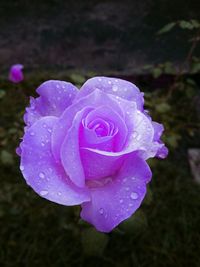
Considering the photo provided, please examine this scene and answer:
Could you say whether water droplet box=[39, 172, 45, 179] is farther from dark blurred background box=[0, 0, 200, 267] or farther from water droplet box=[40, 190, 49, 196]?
dark blurred background box=[0, 0, 200, 267]

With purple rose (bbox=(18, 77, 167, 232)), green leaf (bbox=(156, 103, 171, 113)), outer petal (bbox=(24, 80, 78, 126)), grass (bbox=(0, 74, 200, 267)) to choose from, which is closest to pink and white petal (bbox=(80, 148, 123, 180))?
purple rose (bbox=(18, 77, 167, 232))

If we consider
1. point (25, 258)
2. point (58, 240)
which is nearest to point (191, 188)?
point (58, 240)

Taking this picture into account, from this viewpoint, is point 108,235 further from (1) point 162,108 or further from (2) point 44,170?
(2) point 44,170

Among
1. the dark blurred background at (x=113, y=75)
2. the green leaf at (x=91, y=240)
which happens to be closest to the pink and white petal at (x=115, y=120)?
the dark blurred background at (x=113, y=75)

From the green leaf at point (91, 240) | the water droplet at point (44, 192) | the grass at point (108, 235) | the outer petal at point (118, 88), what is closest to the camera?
the water droplet at point (44, 192)

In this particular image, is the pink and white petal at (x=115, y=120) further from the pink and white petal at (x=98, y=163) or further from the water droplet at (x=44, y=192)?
the water droplet at (x=44, y=192)

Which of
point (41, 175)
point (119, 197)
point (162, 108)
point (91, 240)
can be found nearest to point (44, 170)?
point (41, 175)

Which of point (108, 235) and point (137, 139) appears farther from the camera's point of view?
point (108, 235)

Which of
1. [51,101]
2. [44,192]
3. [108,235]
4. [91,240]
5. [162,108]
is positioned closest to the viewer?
[44,192]
